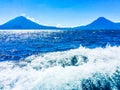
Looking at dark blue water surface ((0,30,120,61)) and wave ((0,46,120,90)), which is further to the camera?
dark blue water surface ((0,30,120,61))

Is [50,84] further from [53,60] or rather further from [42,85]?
[53,60]

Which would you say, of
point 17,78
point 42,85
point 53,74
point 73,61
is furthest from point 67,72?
point 73,61

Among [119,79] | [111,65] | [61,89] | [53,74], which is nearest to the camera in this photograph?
[61,89]

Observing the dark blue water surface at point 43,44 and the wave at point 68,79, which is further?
the dark blue water surface at point 43,44

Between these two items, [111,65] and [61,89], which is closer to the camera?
[61,89]

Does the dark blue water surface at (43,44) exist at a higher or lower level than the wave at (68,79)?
lower

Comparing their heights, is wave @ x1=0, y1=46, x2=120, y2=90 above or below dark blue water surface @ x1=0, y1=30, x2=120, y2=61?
above

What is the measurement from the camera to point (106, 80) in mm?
12750

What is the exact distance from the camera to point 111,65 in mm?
14125

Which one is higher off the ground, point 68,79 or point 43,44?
point 68,79

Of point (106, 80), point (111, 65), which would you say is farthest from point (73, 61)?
point (106, 80)

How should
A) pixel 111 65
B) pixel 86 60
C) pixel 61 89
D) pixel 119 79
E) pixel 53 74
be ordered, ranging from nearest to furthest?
pixel 61 89, pixel 53 74, pixel 119 79, pixel 111 65, pixel 86 60

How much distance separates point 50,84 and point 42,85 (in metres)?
0.39

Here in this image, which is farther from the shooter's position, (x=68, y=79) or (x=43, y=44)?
(x=43, y=44)
